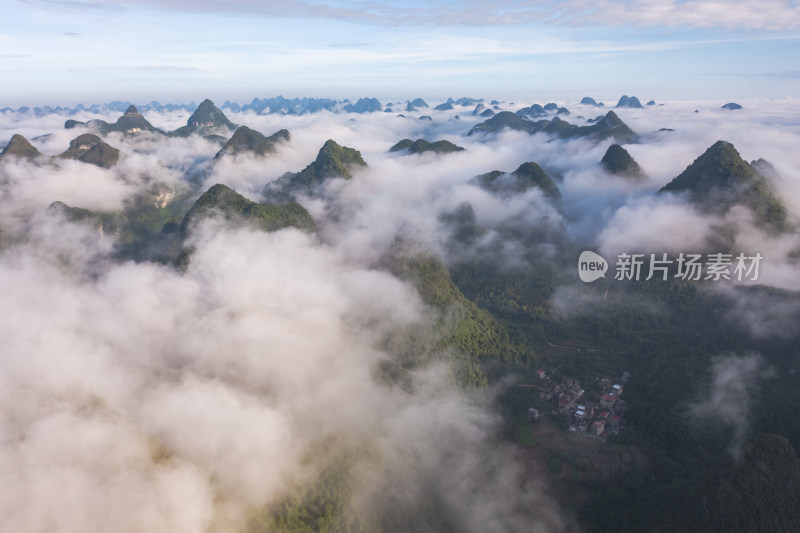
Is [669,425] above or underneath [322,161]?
underneath

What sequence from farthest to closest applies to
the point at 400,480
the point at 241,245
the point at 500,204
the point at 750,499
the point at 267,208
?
the point at 500,204 → the point at 267,208 → the point at 241,245 → the point at 400,480 → the point at 750,499

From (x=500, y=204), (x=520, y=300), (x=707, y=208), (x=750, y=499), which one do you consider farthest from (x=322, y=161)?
(x=750, y=499)

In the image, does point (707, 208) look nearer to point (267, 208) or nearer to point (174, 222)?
point (267, 208)

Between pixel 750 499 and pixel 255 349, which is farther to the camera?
pixel 255 349

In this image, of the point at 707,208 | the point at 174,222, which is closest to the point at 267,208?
the point at 174,222

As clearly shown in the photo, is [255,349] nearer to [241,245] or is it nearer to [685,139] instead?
[241,245]

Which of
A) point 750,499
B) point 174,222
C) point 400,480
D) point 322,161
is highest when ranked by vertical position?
point 322,161

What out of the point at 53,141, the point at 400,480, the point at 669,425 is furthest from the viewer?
the point at 53,141
